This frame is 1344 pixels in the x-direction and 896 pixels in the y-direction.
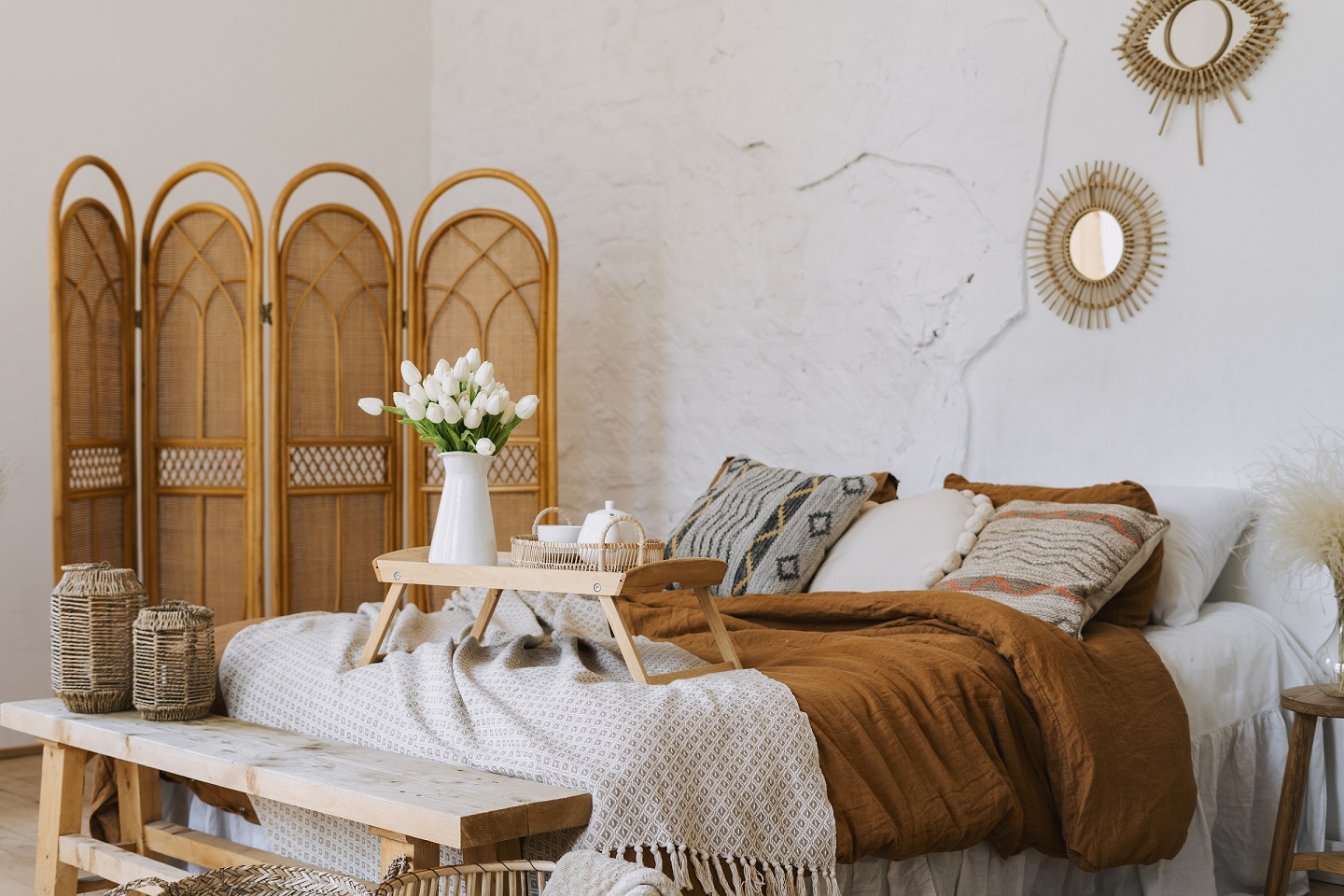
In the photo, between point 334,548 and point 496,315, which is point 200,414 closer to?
point 334,548

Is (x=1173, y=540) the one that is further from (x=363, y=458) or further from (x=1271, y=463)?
(x=363, y=458)

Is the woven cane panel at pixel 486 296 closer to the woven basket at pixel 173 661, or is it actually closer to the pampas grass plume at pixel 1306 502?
the woven basket at pixel 173 661

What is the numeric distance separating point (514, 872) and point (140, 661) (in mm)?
1093

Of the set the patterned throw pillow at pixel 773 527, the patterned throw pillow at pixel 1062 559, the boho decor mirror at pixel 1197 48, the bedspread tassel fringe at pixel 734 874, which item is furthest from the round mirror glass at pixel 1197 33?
the bedspread tassel fringe at pixel 734 874

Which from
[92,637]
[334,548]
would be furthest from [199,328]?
[92,637]

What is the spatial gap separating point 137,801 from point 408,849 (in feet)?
3.31

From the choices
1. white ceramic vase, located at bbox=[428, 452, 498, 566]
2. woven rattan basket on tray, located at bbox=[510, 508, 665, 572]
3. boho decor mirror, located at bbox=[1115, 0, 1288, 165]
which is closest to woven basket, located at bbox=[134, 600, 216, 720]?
white ceramic vase, located at bbox=[428, 452, 498, 566]

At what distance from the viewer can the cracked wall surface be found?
362 centimetres

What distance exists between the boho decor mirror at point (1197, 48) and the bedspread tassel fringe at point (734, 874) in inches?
88.9

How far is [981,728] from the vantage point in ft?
7.06

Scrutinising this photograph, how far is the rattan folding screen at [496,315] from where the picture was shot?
4.12 meters

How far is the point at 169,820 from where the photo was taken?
2.67 meters

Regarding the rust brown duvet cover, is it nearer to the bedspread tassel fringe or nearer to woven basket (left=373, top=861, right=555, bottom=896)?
the bedspread tassel fringe

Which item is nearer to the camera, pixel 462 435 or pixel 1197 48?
pixel 462 435
